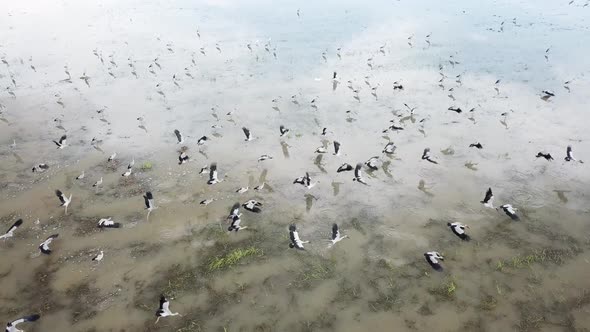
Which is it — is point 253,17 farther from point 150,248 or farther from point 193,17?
point 150,248

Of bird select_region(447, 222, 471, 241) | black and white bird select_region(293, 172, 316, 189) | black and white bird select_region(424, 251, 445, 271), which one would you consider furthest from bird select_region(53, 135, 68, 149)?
bird select_region(447, 222, 471, 241)

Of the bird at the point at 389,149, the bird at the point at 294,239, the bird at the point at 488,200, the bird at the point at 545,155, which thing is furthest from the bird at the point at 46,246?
the bird at the point at 545,155

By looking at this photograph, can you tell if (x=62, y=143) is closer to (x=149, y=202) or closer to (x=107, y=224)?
(x=107, y=224)

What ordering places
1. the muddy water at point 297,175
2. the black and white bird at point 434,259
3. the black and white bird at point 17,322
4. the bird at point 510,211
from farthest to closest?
1. the bird at point 510,211
2. the black and white bird at point 434,259
3. the muddy water at point 297,175
4. the black and white bird at point 17,322

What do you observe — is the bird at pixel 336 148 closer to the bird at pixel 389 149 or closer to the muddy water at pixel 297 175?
the muddy water at pixel 297 175

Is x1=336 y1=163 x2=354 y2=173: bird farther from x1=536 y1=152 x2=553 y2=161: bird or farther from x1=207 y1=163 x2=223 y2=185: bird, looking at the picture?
x1=536 y1=152 x2=553 y2=161: bird

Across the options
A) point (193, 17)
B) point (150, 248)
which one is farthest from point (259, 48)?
point (150, 248)
